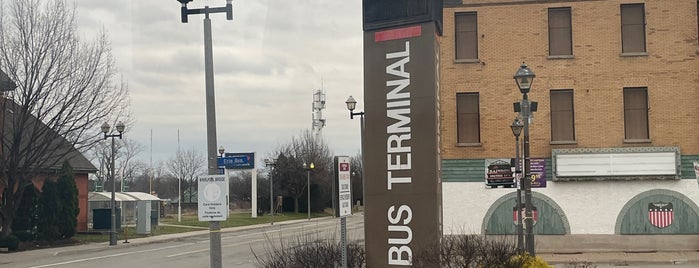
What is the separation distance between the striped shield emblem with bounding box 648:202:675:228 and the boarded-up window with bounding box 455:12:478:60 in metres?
8.54

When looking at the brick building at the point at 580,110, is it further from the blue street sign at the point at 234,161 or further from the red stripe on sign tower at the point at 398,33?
the red stripe on sign tower at the point at 398,33

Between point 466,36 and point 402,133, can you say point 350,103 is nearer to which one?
point 466,36

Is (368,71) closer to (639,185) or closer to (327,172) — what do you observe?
(639,185)

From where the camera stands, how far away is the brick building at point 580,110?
26375 mm

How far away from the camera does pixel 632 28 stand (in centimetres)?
2697

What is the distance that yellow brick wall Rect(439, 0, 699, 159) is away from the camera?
26375mm

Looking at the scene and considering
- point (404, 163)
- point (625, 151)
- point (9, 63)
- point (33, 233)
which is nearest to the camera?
point (404, 163)

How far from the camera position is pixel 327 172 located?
79812 millimetres

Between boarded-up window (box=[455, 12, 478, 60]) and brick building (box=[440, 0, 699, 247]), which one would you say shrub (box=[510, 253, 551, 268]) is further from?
boarded-up window (box=[455, 12, 478, 60])

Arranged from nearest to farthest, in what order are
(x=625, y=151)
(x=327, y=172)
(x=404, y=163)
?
(x=404, y=163)
(x=625, y=151)
(x=327, y=172)

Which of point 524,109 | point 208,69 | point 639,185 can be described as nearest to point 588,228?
point 639,185

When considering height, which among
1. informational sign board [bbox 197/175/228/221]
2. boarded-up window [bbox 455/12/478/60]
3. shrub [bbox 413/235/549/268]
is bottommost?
shrub [bbox 413/235/549/268]

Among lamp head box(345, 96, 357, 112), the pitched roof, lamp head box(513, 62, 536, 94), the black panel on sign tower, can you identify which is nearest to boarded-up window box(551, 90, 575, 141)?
lamp head box(345, 96, 357, 112)

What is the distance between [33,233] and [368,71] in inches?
1019
